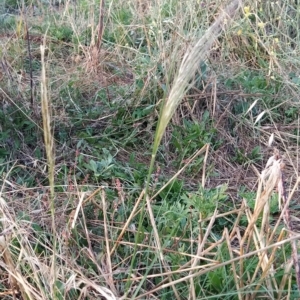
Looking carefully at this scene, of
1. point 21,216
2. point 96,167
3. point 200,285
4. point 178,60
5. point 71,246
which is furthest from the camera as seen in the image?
point 178,60

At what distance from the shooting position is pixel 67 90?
249 cm

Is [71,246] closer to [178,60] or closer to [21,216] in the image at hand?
[21,216]

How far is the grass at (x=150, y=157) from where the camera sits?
4.55 feet

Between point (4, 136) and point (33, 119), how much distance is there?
6.2 inches

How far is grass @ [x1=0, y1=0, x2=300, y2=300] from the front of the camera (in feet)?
4.55

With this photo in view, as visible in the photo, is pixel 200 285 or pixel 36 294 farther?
pixel 200 285

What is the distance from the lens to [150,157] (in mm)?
2232

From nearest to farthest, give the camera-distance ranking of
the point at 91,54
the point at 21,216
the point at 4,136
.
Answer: the point at 21,216 < the point at 4,136 < the point at 91,54

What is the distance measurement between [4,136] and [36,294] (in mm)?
963

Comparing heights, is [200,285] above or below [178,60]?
below

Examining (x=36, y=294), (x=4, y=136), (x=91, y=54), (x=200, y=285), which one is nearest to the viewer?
(x=36, y=294)

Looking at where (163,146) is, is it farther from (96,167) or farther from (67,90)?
(67,90)

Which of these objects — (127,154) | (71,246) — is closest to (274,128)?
(127,154)

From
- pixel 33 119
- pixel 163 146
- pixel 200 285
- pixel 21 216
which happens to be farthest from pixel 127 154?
pixel 200 285
